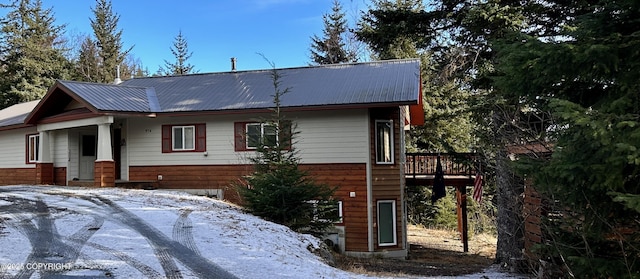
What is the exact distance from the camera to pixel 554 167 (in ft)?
14.5

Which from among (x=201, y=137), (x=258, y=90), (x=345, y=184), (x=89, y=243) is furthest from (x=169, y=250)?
(x=258, y=90)

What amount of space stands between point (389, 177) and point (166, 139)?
7.86 m

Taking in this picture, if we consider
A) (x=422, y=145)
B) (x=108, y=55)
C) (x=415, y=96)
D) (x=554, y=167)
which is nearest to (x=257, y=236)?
(x=554, y=167)

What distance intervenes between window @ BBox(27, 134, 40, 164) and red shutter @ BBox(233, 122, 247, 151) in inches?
363

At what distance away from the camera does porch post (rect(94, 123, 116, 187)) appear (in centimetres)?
1547

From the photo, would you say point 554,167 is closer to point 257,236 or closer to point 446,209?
point 257,236

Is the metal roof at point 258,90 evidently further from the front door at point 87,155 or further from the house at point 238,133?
the front door at point 87,155

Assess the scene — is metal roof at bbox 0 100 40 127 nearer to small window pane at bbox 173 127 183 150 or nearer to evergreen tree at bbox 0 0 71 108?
small window pane at bbox 173 127 183 150

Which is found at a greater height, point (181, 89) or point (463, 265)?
point (181, 89)

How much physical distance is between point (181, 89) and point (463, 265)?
11773mm

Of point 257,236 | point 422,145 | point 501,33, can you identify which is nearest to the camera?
point 257,236

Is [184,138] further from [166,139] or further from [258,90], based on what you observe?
[258,90]

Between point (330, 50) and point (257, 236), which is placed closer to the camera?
point (257, 236)

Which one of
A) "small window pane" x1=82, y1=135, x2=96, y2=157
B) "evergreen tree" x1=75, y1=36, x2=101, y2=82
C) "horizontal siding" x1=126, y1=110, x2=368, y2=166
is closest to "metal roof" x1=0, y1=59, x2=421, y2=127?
"horizontal siding" x1=126, y1=110, x2=368, y2=166
